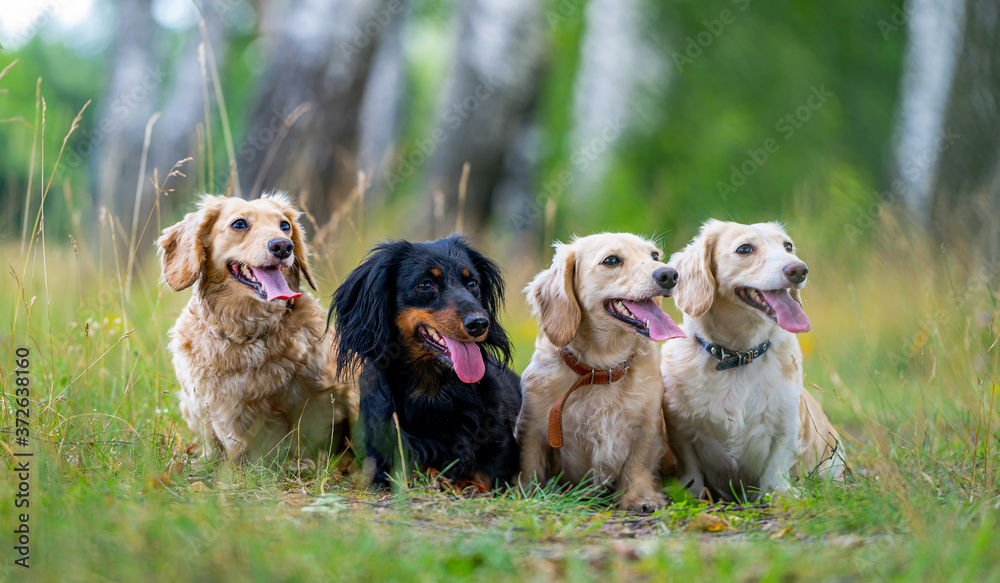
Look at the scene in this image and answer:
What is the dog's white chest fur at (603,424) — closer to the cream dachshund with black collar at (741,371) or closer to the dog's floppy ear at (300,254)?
the cream dachshund with black collar at (741,371)

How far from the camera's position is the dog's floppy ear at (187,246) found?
10.8ft

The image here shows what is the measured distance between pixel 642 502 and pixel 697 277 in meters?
0.95

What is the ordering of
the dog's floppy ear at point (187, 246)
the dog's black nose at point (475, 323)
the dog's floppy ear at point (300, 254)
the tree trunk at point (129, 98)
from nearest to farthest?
the dog's black nose at point (475, 323) < the dog's floppy ear at point (187, 246) < the dog's floppy ear at point (300, 254) < the tree trunk at point (129, 98)

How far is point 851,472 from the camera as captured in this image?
9.73 ft

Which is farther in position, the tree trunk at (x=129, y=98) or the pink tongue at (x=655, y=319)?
the tree trunk at (x=129, y=98)

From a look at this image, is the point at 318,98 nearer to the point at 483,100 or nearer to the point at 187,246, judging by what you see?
the point at 483,100

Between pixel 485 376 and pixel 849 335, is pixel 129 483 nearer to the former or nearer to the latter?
pixel 485 376

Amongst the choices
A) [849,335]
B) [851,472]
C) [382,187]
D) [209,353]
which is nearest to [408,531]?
[209,353]

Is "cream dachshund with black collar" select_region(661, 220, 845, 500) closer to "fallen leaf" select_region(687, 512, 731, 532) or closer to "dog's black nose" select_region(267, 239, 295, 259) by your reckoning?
"fallen leaf" select_region(687, 512, 731, 532)

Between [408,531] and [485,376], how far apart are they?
3.42 ft

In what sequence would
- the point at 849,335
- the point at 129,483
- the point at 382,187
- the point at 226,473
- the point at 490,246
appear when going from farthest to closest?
the point at 382,187, the point at 490,246, the point at 849,335, the point at 226,473, the point at 129,483

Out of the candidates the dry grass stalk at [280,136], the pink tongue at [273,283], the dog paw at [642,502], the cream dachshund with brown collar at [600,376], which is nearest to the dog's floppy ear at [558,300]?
the cream dachshund with brown collar at [600,376]

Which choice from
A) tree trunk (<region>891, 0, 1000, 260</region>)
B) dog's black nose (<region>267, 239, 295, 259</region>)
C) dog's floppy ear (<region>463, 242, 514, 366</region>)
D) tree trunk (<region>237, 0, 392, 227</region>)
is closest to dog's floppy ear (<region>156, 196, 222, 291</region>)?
dog's black nose (<region>267, 239, 295, 259</region>)

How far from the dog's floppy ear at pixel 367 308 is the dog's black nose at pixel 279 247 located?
271 millimetres
